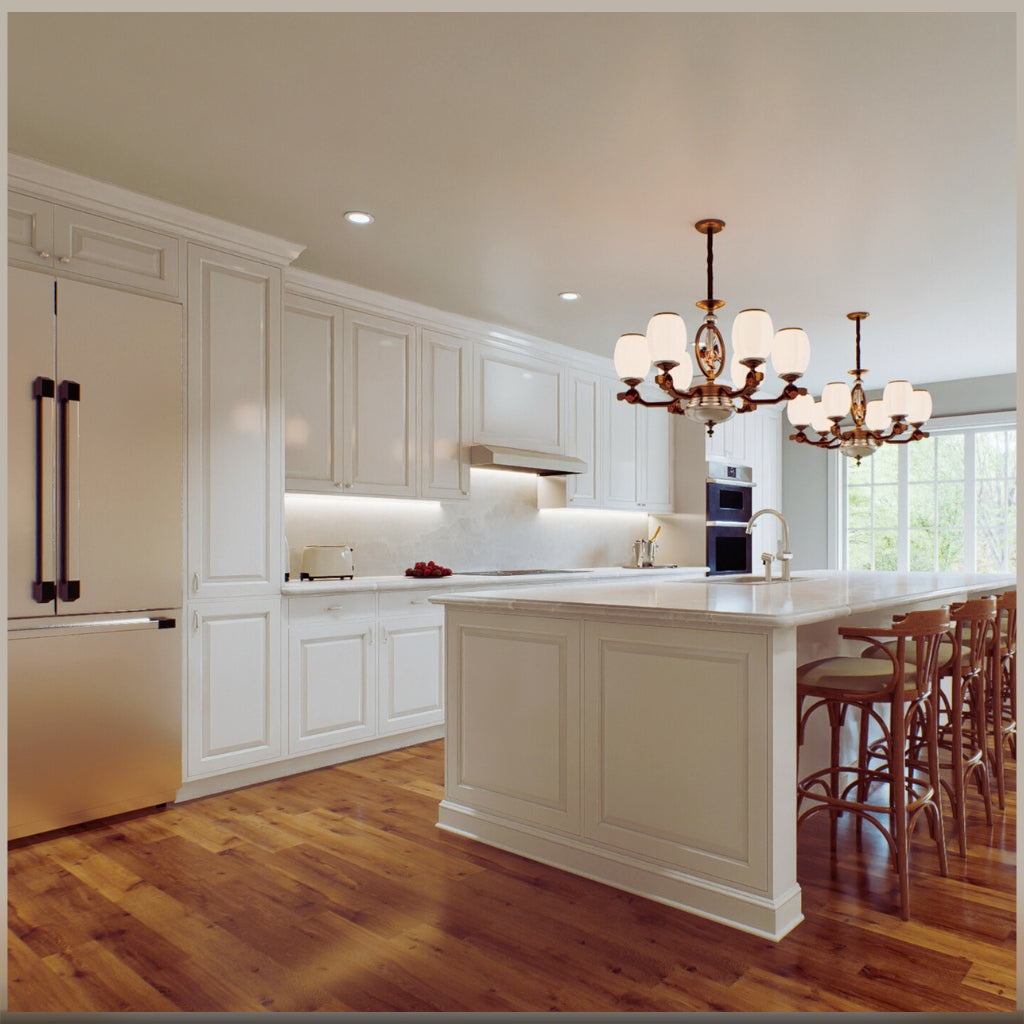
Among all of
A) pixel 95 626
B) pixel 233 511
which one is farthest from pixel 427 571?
pixel 95 626

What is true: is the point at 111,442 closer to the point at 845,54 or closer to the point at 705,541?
the point at 845,54

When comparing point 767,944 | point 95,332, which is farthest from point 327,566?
point 767,944

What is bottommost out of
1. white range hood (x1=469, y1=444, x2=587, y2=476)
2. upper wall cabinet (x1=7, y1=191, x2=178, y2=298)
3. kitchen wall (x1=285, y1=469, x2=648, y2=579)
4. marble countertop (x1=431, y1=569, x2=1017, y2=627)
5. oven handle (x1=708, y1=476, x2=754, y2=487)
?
marble countertop (x1=431, y1=569, x2=1017, y2=627)

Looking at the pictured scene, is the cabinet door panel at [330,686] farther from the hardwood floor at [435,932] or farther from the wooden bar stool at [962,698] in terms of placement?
the wooden bar stool at [962,698]

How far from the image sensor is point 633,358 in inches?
139

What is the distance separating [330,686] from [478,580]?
1.11 metres

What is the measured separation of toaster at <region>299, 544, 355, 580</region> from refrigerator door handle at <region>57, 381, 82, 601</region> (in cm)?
132

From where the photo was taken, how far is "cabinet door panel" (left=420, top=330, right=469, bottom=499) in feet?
16.2

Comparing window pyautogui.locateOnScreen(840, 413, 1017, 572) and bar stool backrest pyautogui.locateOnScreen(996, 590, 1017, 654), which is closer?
bar stool backrest pyautogui.locateOnScreen(996, 590, 1017, 654)

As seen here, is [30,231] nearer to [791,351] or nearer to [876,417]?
[791,351]

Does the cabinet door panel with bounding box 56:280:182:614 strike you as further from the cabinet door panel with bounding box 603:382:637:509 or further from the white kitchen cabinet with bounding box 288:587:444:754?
the cabinet door panel with bounding box 603:382:637:509

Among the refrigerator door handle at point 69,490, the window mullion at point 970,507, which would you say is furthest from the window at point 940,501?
the refrigerator door handle at point 69,490

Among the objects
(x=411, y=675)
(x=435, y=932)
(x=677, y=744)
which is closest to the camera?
(x=435, y=932)

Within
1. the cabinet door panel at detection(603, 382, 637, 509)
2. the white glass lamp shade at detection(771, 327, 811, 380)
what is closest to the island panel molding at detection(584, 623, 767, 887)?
the white glass lamp shade at detection(771, 327, 811, 380)
